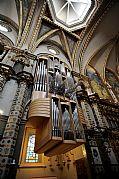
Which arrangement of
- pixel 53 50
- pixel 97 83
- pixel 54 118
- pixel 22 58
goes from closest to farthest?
pixel 54 118
pixel 22 58
pixel 53 50
pixel 97 83

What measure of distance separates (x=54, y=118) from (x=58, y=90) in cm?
190

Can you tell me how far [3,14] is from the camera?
9758mm

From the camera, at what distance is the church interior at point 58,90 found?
16.3 ft

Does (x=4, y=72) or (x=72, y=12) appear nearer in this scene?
(x=4, y=72)

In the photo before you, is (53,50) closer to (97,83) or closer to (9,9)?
(9,9)

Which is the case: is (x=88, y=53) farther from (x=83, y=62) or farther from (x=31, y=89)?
(x=31, y=89)

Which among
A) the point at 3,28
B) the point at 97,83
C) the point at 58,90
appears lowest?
the point at 58,90

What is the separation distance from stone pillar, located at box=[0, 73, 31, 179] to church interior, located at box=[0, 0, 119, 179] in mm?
28

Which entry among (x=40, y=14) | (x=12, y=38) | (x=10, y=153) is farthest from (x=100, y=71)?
(x=10, y=153)

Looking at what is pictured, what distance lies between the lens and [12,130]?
4.65 meters

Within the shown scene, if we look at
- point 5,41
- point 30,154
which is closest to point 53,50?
point 5,41

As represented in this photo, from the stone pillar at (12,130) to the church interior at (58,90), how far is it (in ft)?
0.09

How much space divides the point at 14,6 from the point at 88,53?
7.37 metres

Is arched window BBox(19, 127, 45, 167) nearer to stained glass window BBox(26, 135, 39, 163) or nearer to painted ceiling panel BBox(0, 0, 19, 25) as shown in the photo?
stained glass window BBox(26, 135, 39, 163)
